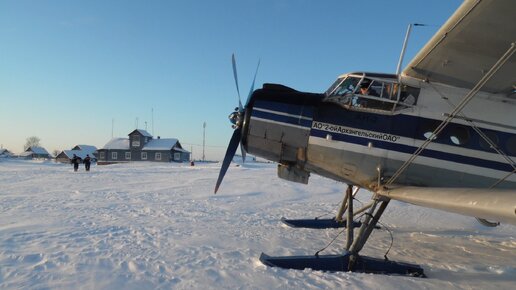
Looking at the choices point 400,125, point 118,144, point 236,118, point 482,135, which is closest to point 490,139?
point 482,135

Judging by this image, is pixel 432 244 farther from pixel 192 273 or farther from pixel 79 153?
pixel 79 153

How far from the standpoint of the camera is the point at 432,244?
7.93 meters

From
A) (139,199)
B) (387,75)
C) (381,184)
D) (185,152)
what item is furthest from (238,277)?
(185,152)

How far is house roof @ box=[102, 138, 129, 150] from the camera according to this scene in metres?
65.4

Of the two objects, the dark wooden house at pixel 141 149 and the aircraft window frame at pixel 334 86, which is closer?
the aircraft window frame at pixel 334 86

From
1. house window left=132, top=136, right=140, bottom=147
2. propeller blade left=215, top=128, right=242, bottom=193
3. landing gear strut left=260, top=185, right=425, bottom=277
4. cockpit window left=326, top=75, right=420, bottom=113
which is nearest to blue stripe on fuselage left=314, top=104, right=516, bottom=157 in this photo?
cockpit window left=326, top=75, right=420, bottom=113

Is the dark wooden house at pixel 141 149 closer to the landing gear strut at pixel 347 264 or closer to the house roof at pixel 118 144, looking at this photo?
the house roof at pixel 118 144

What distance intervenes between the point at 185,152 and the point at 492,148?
2598 inches

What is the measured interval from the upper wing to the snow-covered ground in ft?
10.5

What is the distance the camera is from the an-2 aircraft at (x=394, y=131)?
19.1 ft

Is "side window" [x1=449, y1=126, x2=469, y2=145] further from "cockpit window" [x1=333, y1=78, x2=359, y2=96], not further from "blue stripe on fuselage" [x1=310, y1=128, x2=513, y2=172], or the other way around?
"cockpit window" [x1=333, y1=78, x2=359, y2=96]

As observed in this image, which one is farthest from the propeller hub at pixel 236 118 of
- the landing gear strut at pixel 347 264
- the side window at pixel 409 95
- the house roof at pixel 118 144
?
the house roof at pixel 118 144

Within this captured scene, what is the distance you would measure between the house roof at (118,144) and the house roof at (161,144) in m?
4.06

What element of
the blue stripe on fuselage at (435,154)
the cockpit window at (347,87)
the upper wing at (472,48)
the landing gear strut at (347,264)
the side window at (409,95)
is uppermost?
the upper wing at (472,48)
